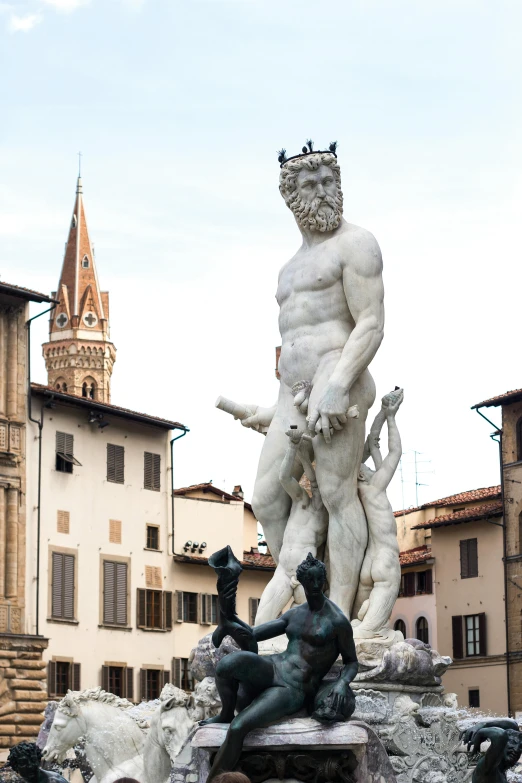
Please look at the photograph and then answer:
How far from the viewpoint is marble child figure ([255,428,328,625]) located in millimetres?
13250

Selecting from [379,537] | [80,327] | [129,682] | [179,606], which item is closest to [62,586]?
[129,682]

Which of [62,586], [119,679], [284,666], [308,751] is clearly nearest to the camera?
[308,751]

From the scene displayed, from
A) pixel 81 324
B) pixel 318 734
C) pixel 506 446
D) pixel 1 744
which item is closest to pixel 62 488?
pixel 1 744

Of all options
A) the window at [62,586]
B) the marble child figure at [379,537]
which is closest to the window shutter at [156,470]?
the window at [62,586]

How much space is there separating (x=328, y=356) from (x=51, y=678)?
42.3 metres

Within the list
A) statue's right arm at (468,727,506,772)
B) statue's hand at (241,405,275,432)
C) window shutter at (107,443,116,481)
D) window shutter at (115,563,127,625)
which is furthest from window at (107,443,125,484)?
statue's right arm at (468,727,506,772)

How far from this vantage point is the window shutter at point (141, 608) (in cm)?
5900

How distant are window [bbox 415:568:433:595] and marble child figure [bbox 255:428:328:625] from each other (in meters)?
57.0

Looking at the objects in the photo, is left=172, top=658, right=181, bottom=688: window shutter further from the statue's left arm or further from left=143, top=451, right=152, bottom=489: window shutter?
the statue's left arm

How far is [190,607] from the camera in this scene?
61375 mm

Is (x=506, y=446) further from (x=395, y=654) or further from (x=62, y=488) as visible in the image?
(x=395, y=654)

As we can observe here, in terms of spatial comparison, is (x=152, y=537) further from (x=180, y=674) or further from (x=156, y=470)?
(x=180, y=674)

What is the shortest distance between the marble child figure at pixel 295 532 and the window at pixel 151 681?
148 feet

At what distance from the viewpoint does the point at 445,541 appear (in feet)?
227
